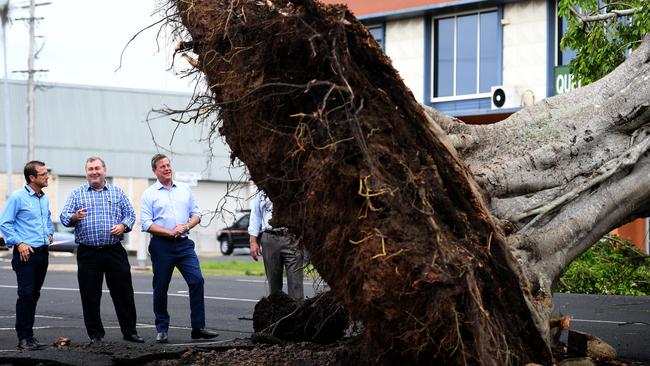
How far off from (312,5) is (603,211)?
3627 mm

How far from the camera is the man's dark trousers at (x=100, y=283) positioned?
1143 cm

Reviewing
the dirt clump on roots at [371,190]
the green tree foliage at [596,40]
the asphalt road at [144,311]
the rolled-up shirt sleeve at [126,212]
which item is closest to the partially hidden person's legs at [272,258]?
the asphalt road at [144,311]

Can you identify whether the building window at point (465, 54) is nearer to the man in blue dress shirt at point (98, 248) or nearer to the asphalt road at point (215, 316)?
→ the asphalt road at point (215, 316)

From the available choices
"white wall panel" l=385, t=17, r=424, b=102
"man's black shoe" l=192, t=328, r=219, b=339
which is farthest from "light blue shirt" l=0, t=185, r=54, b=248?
"white wall panel" l=385, t=17, r=424, b=102

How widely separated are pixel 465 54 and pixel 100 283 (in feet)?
74.7

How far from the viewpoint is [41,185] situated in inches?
455

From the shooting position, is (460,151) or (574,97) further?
(574,97)

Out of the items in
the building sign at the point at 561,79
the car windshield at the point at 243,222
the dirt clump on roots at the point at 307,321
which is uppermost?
the building sign at the point at 561,79

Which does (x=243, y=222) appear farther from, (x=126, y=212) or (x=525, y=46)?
(x=126, y=212)

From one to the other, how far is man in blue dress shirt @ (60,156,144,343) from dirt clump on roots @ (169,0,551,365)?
3807 millimetres

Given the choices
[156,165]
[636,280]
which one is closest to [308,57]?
[156,165]

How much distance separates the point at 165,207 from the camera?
39.3 ft

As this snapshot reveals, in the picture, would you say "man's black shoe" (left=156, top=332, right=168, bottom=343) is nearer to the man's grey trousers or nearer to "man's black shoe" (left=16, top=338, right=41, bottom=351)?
"man's black shoe" (left=16, top=338, right=41, bottom=351)

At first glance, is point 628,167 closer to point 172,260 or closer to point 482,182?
point 482,182
